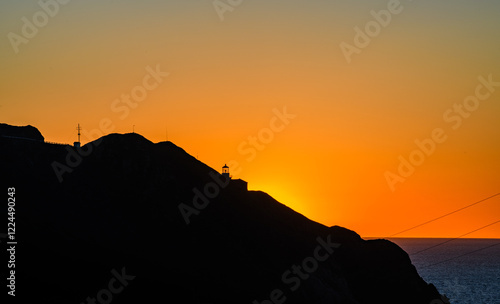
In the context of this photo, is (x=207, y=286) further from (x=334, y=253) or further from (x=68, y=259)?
(x=334, y=253)

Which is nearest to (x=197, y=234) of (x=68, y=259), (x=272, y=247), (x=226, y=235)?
(x=226, y=235)

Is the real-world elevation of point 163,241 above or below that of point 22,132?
below

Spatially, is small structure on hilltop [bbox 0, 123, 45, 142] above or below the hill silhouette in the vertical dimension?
above

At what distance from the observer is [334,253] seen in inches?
4592

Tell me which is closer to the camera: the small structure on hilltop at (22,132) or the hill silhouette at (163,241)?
the hill silhouette at (163,241)

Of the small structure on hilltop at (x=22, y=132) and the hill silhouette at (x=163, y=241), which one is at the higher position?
the small structure on hilltop at (x=22, y=132)

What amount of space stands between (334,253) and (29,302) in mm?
54211

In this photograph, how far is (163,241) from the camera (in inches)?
3964

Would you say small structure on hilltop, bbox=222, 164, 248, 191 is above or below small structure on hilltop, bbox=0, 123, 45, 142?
below

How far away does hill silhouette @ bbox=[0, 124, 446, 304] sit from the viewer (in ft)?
292

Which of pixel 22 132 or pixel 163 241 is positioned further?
pixel 22 132

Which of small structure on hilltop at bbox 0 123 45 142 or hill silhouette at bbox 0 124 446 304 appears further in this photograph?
small structure on hilltop at bbox 0 123 45 142

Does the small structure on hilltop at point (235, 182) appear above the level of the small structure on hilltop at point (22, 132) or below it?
below

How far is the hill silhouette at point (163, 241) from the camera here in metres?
89.1
